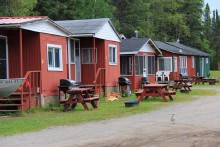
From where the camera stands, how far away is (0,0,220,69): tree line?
46812 millimetres

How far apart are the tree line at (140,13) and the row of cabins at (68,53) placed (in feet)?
50.7

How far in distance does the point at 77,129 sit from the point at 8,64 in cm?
746

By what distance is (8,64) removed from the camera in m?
17.8

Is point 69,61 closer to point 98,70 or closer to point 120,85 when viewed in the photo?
point 98,70

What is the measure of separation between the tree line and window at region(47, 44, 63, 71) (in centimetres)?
2130

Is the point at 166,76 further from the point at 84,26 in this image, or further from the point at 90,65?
the point at 84,26

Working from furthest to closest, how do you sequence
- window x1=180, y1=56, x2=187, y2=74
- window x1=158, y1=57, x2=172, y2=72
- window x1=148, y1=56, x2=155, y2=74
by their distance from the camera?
1. window x1=180, y1=56, x2=187, y2=74
2. window x1=158, y1=57, x2=172, y2=72
3. window x1=148, y1=56, x2=155, y2=74

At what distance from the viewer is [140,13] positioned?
6400 cm

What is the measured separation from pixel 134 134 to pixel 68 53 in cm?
1123

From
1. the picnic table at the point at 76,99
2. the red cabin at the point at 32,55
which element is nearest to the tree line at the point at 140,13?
the red cabin at the point at 32,55

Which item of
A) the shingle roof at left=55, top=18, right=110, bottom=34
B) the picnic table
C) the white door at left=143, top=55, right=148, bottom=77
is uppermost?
the shingle roof at left=55, top=18, right=110, bottom=34

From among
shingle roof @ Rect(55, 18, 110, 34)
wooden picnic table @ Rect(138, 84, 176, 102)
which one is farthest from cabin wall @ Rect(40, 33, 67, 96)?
wooden picnic table @ Rect(138, 84, 176, 102)

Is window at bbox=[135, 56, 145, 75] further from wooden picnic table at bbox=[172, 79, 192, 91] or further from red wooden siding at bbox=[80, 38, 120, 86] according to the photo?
red wooden siding at bbox=[80, 38, 120, 86]

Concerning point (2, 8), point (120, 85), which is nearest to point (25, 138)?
point (120, 85)
